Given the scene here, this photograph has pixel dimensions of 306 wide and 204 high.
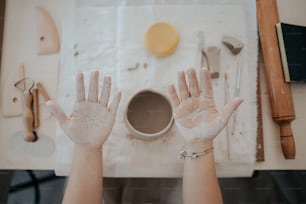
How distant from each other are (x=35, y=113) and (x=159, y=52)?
0.89 feet

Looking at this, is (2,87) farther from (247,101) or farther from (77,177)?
(247,101)

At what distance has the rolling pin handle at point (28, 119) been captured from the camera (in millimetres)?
578

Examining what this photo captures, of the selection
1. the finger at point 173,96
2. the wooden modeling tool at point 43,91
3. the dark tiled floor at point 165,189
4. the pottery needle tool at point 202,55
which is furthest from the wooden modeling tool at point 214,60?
the wooden modeling tool at point 43,91

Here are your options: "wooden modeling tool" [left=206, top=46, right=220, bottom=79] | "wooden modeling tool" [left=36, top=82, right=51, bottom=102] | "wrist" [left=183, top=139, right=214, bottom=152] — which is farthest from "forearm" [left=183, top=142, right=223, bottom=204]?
"wooden modeling tool" [left=36, top=82, right=51, bottom=102]

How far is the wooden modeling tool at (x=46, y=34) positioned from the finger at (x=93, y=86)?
0.57ft

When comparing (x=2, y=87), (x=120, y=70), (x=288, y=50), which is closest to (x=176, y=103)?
(x=120, y=70)

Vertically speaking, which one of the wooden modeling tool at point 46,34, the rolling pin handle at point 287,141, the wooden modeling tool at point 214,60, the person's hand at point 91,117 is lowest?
the rolling pin handle at point 287,141

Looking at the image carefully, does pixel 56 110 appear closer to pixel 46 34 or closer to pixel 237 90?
pixel 46 34

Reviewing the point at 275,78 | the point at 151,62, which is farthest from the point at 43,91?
the point at 275,78

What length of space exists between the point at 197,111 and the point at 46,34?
0.36 meters

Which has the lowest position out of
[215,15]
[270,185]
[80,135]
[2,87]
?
[270,185]

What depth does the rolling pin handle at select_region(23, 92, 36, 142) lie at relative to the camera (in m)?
0.58

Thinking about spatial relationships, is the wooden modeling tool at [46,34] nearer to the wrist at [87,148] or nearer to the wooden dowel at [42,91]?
the wooden dowel at [42,91]

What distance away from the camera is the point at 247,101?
0.58 meters
